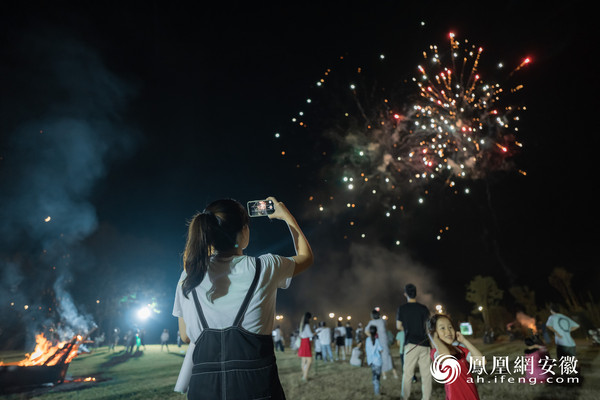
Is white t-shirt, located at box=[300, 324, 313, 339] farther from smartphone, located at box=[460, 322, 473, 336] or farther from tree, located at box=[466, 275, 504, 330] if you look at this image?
tree, located at box=[466, 275, 504, 330]

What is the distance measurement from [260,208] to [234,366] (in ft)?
3.52

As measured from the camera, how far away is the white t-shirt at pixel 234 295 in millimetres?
1789

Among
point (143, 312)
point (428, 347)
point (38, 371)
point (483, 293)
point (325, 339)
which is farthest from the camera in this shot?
point (483, 293)

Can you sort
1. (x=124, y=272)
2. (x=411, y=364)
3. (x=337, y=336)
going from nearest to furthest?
(x=411, y=364) → (x=337, y=336) → (x=124, y=272)

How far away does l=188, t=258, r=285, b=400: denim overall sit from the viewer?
5.45 ft

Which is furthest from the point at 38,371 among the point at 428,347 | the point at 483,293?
the point at 483,293

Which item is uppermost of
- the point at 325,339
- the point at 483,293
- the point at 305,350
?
the point at 483,293

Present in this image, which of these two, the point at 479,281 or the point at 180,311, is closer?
the point at 180,311

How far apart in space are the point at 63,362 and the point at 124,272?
2558cm

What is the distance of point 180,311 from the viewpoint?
2.07 metres

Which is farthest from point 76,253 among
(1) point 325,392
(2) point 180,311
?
(2) point 180,311

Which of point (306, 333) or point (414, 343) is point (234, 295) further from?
point (306, 333)

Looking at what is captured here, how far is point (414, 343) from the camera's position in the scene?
6.55m

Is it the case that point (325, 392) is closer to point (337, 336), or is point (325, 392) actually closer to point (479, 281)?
point (337, 336)
